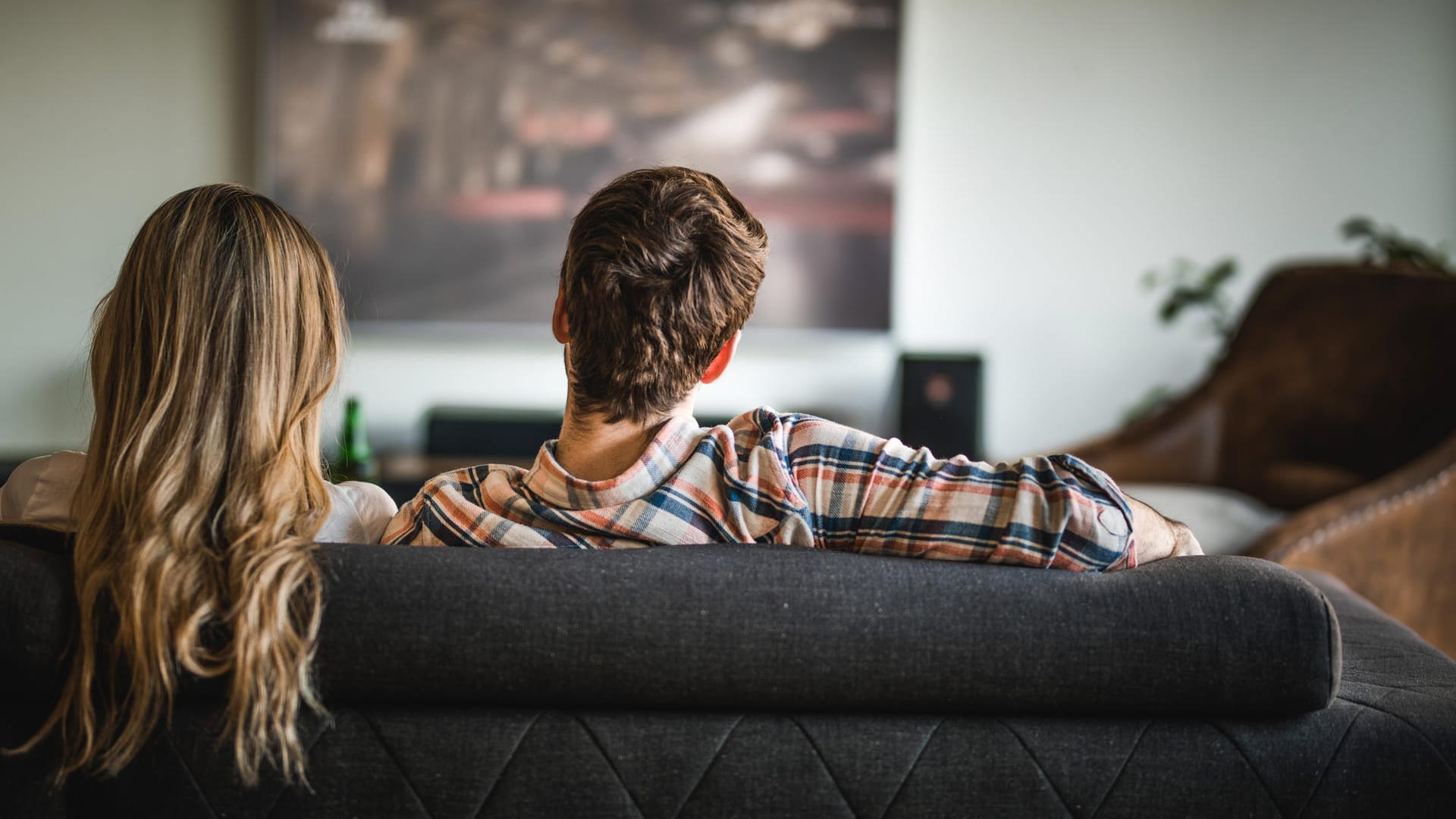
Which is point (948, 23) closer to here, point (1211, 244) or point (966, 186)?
point (966, 186)

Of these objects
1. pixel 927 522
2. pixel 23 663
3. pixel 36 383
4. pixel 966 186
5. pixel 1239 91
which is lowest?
pixel 36 383

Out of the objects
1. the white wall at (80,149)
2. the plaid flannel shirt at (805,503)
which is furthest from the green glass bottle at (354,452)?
the plaid flannel shirt at (805,503)

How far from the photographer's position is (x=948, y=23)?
412 cm

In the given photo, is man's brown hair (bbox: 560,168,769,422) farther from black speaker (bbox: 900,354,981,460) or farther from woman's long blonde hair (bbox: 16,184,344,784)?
black speaker (bbox: 900,354,981,460)

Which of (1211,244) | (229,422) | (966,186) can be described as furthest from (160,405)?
(1211,244)

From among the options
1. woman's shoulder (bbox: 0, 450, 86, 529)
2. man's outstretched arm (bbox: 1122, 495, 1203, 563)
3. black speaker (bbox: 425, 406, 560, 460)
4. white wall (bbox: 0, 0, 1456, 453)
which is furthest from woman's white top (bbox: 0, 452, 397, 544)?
white wall (bbox: 0, 0, 1456, 453)

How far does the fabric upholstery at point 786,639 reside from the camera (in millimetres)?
915

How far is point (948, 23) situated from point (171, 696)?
381 cm

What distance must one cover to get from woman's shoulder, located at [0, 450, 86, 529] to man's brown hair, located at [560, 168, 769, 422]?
0.50m

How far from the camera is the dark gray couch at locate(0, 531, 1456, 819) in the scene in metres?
0.92

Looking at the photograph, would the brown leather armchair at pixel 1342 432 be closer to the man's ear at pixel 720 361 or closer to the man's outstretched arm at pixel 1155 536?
the man's outstretched arm at pixel 1155 536

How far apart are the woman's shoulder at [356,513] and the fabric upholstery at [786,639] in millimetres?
197

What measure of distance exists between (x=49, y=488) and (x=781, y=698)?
29.7 inches

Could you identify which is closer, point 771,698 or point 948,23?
point 771,698
